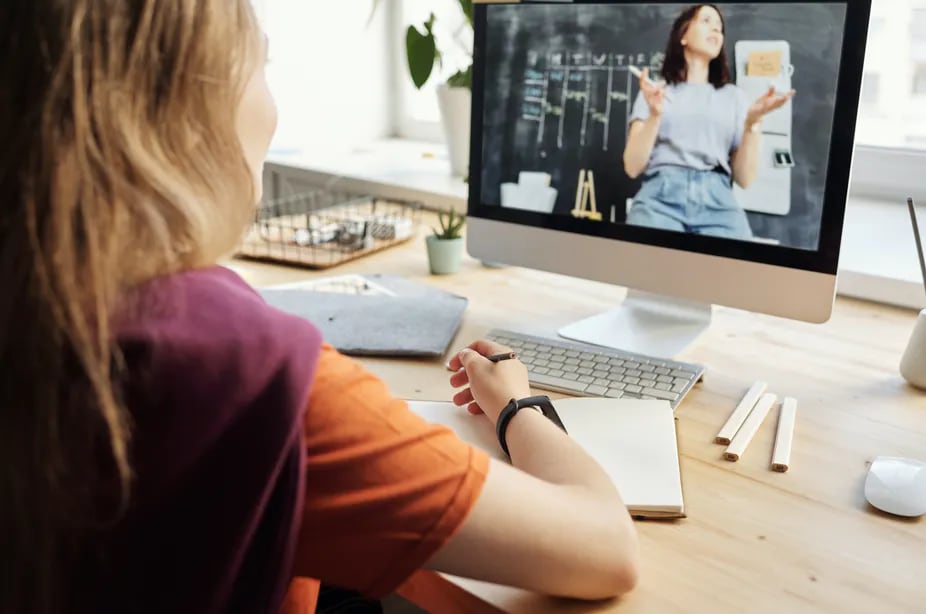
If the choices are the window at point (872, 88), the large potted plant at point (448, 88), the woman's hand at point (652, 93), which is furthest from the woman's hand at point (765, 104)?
the large potted plant at point (448, 88)

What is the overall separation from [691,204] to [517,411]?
422 mm

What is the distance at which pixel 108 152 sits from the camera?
0.55 metres

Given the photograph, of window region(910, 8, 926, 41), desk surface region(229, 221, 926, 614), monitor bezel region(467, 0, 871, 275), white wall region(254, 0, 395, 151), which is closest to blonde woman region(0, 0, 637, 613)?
desk surface region(229, 221, 926, 614)

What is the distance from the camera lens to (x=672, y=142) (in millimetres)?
1131

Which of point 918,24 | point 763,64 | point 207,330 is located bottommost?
point 207,330

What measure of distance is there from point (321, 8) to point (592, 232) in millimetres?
1431

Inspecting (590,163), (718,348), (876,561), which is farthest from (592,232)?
(876,561)

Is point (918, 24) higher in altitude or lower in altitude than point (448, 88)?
higher

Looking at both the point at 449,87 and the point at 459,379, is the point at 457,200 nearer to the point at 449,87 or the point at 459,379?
the point at 449,87

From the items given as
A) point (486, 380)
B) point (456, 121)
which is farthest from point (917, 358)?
point (456, 121)

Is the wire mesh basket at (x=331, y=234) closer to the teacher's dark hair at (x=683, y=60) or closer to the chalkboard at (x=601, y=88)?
the chalkboard at (x=601, y=88)

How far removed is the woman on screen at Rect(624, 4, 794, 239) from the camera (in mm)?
1084

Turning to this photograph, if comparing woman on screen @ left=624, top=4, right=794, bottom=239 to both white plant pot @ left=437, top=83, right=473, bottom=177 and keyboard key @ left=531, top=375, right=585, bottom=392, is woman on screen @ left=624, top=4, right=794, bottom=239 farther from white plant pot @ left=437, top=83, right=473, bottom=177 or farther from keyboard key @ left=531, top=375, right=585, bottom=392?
white plant pot @ left=437, top=83, right=473, bottom=177

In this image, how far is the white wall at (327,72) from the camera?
231 cm
